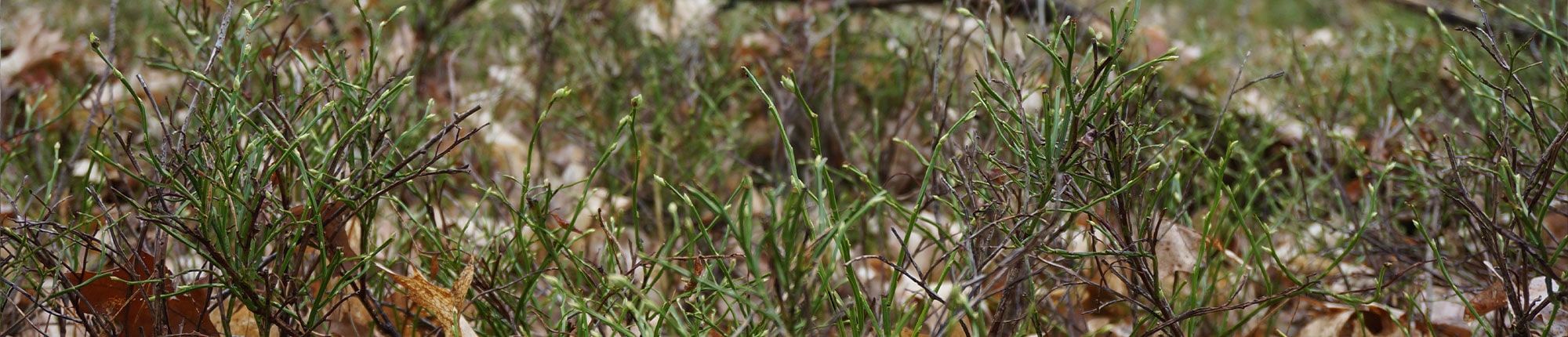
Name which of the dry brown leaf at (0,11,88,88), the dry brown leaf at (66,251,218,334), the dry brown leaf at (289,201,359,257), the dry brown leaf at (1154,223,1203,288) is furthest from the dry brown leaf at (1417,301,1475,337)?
the dry brown leaf at (0,11,88,88)

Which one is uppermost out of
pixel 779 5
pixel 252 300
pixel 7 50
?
pixel 7 50

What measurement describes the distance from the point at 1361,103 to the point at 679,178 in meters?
1.20

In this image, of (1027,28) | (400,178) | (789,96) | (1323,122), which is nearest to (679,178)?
(789,96)

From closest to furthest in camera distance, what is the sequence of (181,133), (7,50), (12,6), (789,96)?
1. (181,133)
2. (789,96)
3. (7,50)
4. (12,6)

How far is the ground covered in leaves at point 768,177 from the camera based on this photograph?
0.74 m

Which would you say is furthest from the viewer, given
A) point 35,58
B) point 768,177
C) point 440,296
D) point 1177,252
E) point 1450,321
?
point 35,58

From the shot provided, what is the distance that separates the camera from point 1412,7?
221 centimetres

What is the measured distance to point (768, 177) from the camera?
128 centimetres

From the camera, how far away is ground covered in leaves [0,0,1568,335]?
74cm

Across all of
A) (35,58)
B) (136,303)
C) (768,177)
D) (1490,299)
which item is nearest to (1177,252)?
(1490,299)

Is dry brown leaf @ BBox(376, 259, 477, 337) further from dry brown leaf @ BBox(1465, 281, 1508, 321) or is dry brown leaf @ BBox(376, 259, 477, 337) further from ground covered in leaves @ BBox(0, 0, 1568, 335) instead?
dry brown leaf @ BBox(1465, 281, 1508, 321)

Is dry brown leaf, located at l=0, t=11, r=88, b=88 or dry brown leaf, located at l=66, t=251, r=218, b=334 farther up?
dry brown leaf, located at l=0, t=11, r=88, b=88

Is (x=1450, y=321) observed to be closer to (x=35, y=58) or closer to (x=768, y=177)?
(x=768, y=177)

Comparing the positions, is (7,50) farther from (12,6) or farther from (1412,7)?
(1412,7)
